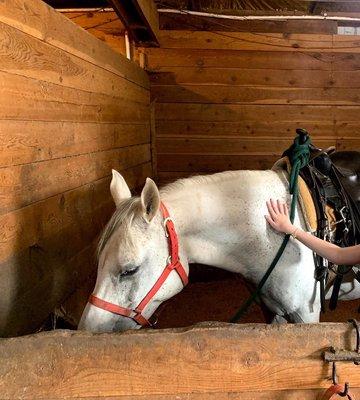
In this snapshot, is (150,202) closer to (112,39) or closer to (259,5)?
(112,39)

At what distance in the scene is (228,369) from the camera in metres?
0.81

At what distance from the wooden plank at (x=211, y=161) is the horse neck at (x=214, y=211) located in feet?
8.50

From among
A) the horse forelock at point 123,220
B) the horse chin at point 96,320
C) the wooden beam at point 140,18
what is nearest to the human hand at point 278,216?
the horse forelock at point 123,220

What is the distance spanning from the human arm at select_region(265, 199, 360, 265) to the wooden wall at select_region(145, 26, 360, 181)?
107 inches

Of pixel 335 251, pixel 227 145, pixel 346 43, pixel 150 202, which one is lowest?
pixel 335 251

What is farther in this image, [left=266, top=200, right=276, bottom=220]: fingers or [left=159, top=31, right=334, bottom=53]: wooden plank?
[left=159, top=31, right=334, bottom=53]: wooden plank

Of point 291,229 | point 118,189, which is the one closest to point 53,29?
point 118,189

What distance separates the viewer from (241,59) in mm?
3959

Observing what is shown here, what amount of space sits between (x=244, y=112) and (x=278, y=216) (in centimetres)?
287

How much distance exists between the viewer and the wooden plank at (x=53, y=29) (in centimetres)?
121

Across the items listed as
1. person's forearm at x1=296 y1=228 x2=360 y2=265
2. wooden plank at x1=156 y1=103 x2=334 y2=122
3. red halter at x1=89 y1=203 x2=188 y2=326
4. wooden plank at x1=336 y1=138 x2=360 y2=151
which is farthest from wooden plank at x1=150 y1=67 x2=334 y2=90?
person's forearm at x1=296 y1=228 x2=360 y2=265

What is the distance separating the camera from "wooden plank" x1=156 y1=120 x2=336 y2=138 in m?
4.06

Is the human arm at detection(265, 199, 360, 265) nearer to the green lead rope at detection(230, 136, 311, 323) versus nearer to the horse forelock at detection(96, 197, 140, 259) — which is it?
the green lead rope at detection(230, 136, 311, 323)

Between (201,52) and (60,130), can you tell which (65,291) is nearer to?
(60,130)
